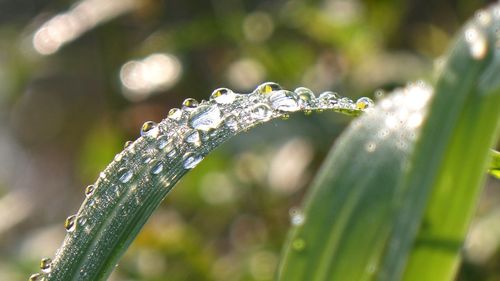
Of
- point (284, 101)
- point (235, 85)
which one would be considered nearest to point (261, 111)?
point (284, 101)

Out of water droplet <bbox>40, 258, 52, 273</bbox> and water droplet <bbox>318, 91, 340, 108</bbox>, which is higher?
water droplet <bbox>318, 91, 340, 108</bbox>

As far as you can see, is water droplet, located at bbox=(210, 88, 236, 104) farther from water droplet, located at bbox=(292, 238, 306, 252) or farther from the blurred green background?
the blurred green background

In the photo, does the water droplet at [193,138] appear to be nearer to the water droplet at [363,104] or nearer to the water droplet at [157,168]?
the water droplet at [157,168]

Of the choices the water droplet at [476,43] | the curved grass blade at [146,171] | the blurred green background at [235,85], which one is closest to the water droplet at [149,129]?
the curved grass blade at [146,171]

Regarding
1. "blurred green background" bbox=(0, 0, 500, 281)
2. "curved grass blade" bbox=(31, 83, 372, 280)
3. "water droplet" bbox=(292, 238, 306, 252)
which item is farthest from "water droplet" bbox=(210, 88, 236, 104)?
"blurred green background" bbox=(0, 0, 500, 281)

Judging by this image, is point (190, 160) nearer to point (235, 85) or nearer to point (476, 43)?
point (476, 43)

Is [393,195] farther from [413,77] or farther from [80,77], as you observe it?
[80,77]
